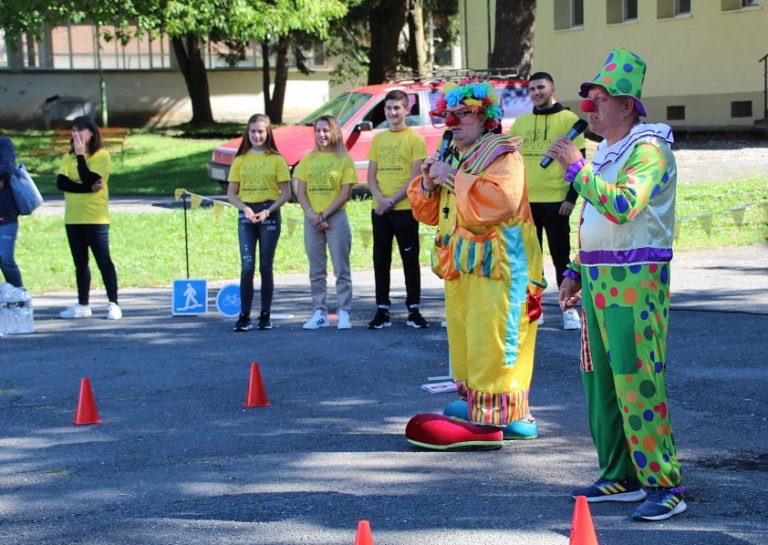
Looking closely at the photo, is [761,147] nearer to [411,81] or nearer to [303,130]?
[411,81]

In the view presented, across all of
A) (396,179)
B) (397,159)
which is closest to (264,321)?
(396,179)

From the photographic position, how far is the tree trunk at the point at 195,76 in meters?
38.8

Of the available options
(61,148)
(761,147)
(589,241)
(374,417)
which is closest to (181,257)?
(374,417)

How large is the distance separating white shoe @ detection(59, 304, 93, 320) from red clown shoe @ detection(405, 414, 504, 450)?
20.2 ft

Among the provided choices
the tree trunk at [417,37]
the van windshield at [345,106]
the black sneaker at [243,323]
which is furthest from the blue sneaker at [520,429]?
the tree trunk at [417,37]

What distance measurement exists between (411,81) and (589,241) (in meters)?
15.7

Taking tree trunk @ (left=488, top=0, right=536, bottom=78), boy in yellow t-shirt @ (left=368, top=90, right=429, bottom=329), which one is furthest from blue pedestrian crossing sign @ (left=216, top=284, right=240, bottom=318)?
tree trunk @ (left=488, top=0, right=536, bottom=78)

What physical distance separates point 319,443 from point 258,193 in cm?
415

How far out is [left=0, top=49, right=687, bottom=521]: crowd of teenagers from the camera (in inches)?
204

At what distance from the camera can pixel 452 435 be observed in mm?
6527

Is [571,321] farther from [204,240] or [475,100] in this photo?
[204,240]

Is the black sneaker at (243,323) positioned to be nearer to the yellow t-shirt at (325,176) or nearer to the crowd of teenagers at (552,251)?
the yellow t-shirt at (325,176)

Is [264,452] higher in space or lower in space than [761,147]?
lower

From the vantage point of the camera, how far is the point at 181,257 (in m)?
15.4
